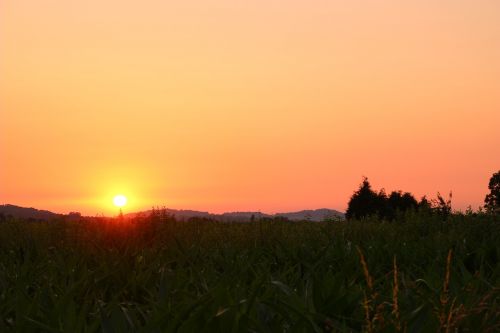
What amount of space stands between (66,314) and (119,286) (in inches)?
83.1

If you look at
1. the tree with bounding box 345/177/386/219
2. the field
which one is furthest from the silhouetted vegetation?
the field

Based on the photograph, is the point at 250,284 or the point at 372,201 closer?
the point at 250,284

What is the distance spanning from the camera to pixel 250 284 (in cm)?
477

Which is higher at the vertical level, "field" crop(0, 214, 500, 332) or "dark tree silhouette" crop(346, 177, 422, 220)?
"dark tree silhouette" crop(346, 177, 422, 220)

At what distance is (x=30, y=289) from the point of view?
204 inches

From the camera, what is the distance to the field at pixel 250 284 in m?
2.75

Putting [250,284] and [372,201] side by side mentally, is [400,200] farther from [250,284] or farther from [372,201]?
[250,284]

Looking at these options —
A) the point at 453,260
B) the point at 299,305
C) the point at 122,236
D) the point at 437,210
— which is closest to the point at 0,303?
the point at 299,305

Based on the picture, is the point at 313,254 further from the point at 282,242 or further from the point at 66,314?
the point at 66,314

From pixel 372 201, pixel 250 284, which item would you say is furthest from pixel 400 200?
pixel 250 284

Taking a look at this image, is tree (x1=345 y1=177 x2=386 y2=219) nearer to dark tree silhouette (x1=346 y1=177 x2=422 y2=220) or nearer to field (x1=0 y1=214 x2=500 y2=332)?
dark tree silhouette (x1=346 y1=177 x2=422 y2=220)

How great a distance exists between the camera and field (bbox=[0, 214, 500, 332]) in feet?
9.01

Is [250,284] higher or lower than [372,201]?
lower

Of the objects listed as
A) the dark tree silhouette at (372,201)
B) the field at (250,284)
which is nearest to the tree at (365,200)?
the dark tree silhouette at (372,201)
